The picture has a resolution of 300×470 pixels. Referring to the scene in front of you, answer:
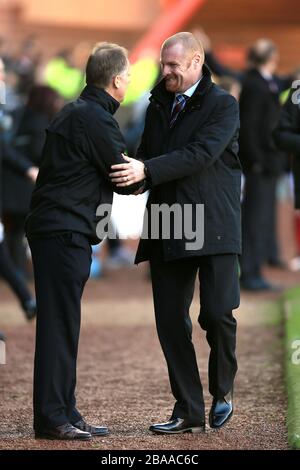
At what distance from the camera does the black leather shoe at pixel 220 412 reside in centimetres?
615

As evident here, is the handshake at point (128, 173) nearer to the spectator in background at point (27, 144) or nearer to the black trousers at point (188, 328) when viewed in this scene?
the black trousers at point (188, 328)

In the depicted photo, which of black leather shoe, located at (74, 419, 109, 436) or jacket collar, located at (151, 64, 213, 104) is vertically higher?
jacket collar, located at (151, 64, 213, 104)

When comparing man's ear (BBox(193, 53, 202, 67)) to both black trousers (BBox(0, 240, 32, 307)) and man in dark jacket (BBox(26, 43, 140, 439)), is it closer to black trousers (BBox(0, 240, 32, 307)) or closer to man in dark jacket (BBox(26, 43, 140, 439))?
man in dark jacket (BBox(26, 43, 140, 439))

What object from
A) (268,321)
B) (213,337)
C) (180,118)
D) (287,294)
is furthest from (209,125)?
(287,294)

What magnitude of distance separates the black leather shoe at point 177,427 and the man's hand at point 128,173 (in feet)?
4.02

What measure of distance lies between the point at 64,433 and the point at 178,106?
1.69 m

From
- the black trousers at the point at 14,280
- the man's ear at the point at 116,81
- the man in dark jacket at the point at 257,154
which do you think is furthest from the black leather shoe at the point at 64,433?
the man in dark jacket at the point at 257,154

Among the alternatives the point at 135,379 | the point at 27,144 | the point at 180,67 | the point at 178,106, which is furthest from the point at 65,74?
the point at 180,67

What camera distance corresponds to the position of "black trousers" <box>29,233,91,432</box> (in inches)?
231

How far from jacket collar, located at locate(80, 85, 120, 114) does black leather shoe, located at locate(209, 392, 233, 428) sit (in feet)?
5.11

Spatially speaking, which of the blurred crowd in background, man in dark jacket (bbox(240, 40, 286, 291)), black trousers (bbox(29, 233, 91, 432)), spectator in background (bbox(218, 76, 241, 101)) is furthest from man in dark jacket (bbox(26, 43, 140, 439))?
man in dark jacket (bbox(240, 40, 286, 291))
